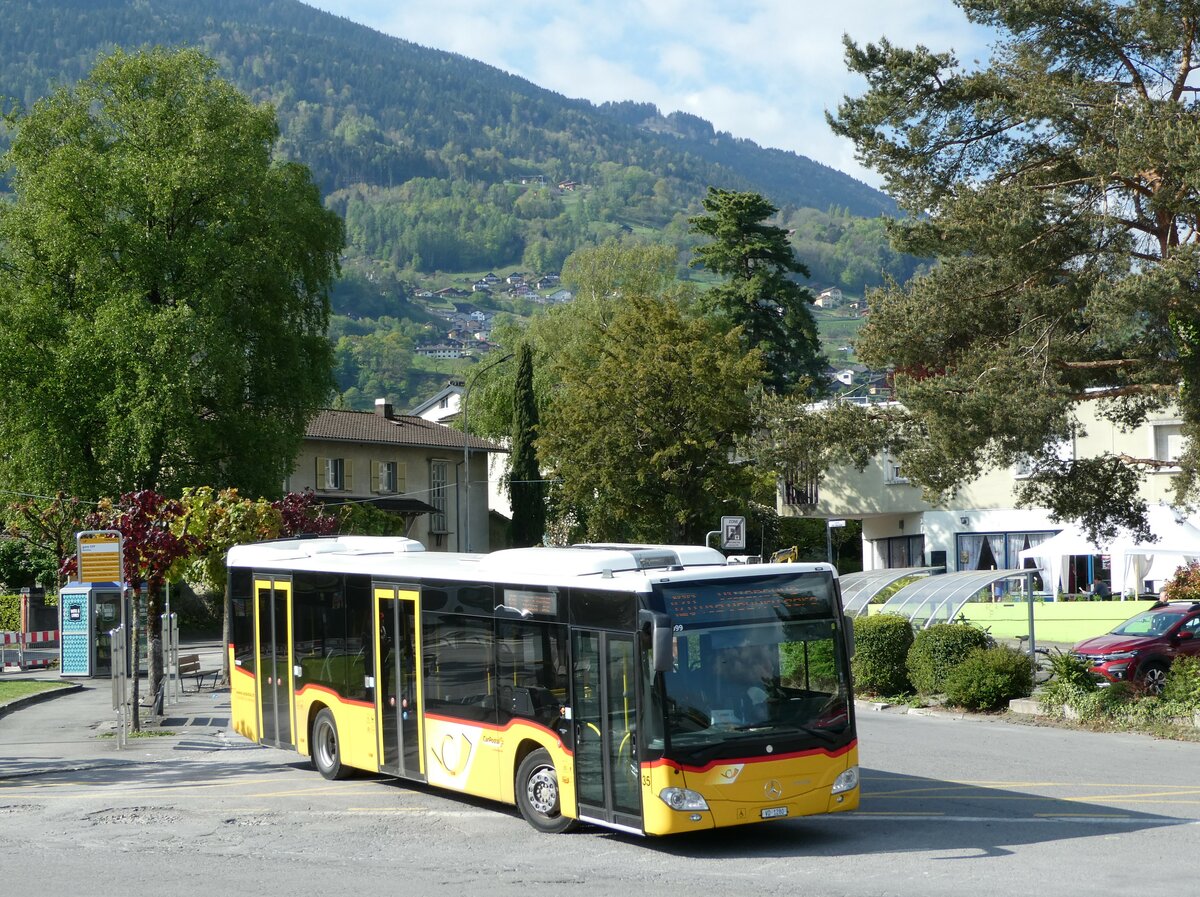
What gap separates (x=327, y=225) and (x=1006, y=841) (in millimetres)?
39552

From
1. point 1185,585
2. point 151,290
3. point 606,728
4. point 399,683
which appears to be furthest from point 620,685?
point 151,290

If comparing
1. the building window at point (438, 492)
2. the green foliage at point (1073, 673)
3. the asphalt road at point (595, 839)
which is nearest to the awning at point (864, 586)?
the green foliage at point (1073, 673)

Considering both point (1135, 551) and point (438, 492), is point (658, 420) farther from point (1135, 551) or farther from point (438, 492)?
point (438, 492)

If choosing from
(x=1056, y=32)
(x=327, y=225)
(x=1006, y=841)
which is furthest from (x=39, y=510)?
(x=1006, y=841)

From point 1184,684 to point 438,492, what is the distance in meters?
59.0

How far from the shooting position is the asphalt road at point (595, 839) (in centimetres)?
1099

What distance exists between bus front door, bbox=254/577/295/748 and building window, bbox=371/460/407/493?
55741mm

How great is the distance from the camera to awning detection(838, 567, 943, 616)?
34094 millimetres

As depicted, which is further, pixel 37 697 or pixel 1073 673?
pixel 37 697

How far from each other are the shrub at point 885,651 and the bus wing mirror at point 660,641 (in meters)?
15.7

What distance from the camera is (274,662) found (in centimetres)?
1856

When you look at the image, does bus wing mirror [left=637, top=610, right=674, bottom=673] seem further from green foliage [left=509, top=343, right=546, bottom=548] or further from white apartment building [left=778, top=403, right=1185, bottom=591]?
green foliage [left=509, top=343, right=546, bottom=548]

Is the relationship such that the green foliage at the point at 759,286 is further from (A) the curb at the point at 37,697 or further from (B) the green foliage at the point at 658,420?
(A) the curb at the point at 37,697

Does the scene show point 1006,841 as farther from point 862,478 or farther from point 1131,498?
point 862,478
